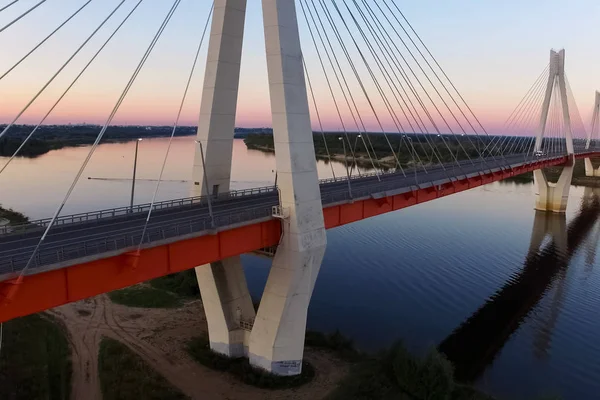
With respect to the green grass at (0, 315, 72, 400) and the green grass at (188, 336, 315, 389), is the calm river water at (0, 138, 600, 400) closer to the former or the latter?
the green grass at (188, 336, 315, 389)

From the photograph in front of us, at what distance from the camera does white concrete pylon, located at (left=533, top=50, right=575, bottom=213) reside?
58094 millimetres

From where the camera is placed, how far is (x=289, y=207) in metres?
17.3

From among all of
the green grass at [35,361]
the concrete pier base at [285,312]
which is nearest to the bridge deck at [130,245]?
the concrete pier base at [285,312]

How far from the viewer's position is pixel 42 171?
81.9 meters

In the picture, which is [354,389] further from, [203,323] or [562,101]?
[562,101]

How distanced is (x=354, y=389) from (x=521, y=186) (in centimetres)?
7567

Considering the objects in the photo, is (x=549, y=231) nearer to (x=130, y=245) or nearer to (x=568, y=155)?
(x=568, y=155)

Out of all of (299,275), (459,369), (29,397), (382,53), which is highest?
(382,53)

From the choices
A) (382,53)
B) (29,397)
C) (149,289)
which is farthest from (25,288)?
(382,53)

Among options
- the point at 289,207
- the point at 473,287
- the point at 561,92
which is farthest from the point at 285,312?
the point at 561,92

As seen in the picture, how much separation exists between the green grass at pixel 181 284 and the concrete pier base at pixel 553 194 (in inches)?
1865

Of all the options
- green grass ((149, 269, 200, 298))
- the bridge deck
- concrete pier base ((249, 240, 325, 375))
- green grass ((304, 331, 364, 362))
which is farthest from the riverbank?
concrete pier base ((249, 240, 325, 375))

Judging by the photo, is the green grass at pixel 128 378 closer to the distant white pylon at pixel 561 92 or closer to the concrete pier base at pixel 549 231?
the concrete pier base at pixel 549 231

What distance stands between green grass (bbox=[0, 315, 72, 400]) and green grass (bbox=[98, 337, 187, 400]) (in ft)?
4.27
